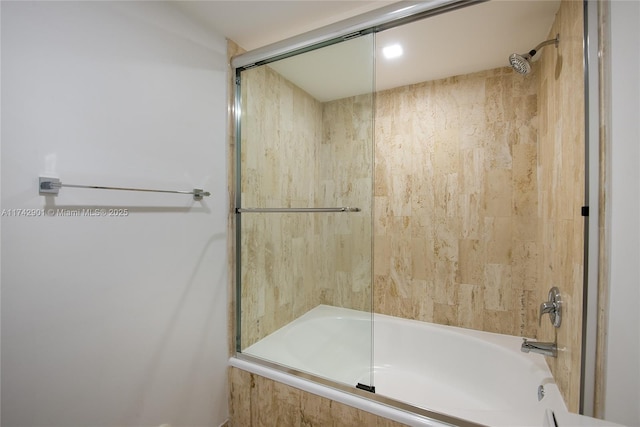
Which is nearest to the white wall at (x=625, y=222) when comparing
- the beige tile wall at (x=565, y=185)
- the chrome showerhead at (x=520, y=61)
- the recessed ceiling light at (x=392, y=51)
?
the beige tile wall at (x=565, y=185)

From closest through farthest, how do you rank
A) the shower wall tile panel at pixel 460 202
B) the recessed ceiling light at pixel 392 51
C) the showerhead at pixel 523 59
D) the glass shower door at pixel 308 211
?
the showerhead at pixel 523 59 < the glass shower door at pixel 308 211 < the recessed ceiling light at pixel 392 51 < the shower wall tile panel at pixel 460 202

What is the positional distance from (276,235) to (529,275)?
1715mm

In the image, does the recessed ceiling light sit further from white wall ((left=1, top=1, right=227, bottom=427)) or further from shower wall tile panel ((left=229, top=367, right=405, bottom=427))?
shower wall tile panel ((left=229, top=367, right=405, bottom=427))

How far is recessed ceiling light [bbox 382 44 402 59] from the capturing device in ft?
5.50

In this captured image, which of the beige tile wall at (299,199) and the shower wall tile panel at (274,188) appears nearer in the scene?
the beige tile wall at (299,199)

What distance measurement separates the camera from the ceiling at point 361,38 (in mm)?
1327

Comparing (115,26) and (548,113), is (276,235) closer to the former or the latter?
(115,26)

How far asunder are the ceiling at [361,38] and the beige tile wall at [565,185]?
0.17 m

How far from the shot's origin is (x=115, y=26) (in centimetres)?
109

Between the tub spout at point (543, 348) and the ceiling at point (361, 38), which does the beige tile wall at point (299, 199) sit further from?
the tub spout at point (543, 348)

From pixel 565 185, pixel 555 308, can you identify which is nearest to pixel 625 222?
pixel 565 185

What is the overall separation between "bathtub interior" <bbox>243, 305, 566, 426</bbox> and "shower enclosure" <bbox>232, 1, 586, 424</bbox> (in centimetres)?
2

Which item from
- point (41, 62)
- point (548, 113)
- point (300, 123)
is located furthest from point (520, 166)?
point (41, 62)

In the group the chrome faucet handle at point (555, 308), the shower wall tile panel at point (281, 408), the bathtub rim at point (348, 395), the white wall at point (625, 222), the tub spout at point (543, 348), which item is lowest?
the shower wall tile panel at point (281, 408)
